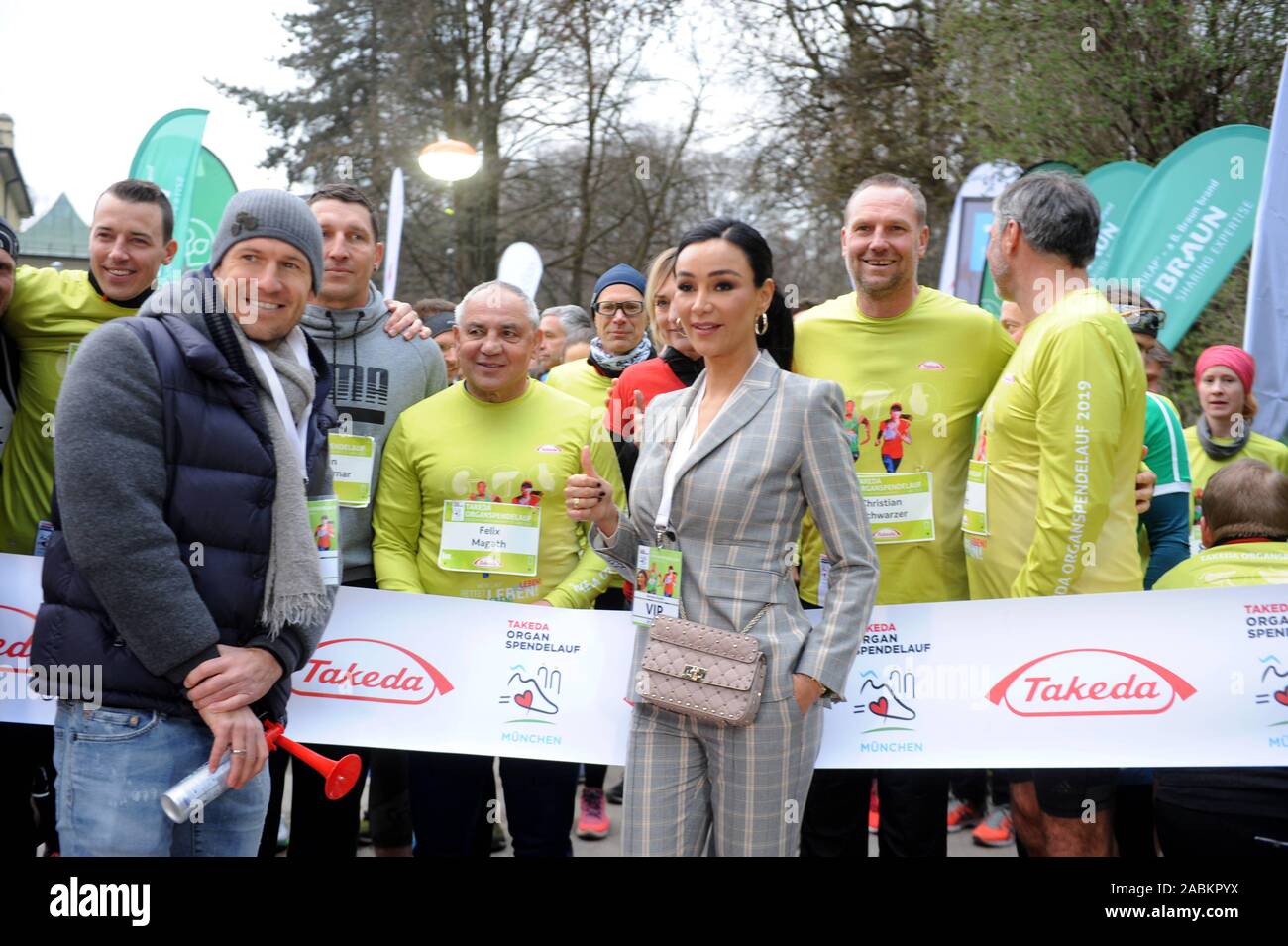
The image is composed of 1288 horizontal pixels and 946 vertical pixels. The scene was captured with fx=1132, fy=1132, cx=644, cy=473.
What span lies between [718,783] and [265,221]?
174 centimetres

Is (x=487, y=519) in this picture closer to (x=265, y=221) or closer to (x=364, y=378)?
(x=364, y=378)

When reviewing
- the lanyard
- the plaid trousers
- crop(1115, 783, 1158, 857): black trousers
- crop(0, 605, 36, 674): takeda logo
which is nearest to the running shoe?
crop(1115, 783, 1158, 857): black trousers

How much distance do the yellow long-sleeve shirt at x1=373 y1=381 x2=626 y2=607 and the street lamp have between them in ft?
31.0

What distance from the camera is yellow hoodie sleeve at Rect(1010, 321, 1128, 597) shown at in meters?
3.34

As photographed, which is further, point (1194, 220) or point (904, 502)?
point (1194, 220)

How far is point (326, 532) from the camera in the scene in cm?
295

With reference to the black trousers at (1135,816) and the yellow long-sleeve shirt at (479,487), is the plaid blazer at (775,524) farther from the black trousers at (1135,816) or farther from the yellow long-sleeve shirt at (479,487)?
the black trousers at (1135,816)

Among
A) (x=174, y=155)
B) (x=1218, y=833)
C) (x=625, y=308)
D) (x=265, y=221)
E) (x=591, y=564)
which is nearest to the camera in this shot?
(x=265, y=221)

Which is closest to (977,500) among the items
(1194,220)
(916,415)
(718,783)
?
(916,415)

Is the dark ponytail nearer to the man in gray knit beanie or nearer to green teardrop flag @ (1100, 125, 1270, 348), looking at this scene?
the man in gray knit beanie

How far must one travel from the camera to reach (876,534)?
3768 mm
